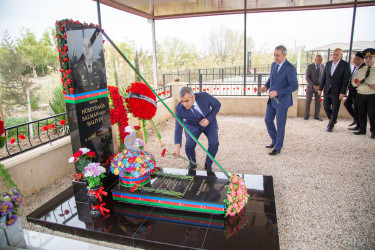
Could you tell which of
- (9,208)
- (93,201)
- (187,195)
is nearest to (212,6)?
(187,195)

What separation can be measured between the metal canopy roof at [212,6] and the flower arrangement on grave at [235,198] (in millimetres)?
5746

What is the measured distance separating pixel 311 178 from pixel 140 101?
302 centimetres

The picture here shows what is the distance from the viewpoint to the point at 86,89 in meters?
3.41

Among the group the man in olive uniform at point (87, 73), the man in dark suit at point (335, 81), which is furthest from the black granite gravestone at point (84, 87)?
the man in dark suit at point (335, 81)

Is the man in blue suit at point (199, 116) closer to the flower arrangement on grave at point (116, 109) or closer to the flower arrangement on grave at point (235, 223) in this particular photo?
the flower arrangement on grave at point (235, 223)

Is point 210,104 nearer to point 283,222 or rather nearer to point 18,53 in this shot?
point 283,222

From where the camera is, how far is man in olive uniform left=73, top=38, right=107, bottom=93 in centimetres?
329

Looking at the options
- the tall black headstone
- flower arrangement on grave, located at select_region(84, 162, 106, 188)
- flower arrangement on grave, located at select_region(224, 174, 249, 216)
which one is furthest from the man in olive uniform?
flower arrangement on grave, located at select_region(224, 174, 249, 216)

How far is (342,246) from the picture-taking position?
2.44m

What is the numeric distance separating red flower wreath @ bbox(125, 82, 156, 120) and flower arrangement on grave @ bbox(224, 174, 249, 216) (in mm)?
2169

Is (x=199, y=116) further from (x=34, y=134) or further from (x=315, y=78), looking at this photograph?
Answer: (x=315, y=78)

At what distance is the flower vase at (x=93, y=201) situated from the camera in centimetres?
306

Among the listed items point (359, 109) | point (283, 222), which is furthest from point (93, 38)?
point (359, 109)

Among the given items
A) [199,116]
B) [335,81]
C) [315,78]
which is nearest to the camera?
[199,116]
